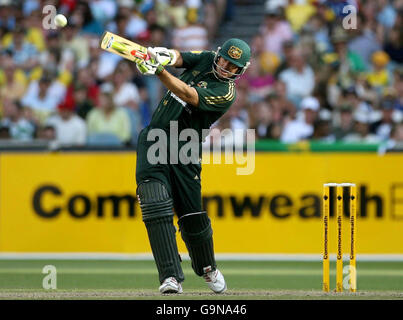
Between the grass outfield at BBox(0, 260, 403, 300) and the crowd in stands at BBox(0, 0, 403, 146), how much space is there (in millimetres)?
2346

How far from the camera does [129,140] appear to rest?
15.0 metres

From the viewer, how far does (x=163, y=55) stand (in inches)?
338

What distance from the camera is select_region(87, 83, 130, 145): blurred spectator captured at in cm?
1511

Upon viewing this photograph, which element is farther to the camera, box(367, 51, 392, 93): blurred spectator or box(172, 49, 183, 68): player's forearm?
box(367, 51, 392, 93): blurred spectator

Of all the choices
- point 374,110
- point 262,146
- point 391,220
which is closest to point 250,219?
point 262,146

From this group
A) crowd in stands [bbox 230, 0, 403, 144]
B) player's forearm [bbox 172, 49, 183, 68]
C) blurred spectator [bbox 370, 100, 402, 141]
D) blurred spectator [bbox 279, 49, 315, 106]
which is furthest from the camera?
blurred spectator [bbox 279, 49, 315, 106]

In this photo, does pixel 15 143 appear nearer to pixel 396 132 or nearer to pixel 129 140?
pixel 129 140

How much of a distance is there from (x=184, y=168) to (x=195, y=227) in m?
0.55

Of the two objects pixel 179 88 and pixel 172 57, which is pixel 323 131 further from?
pixel 179 88

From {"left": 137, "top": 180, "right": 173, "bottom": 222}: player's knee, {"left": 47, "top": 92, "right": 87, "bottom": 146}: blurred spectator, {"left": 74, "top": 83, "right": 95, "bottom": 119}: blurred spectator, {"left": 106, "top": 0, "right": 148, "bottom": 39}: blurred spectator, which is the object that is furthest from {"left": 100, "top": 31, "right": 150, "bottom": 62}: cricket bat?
{"left": 106, "top": 0, "right": 148, "bottom": 39}: blurred spectator
